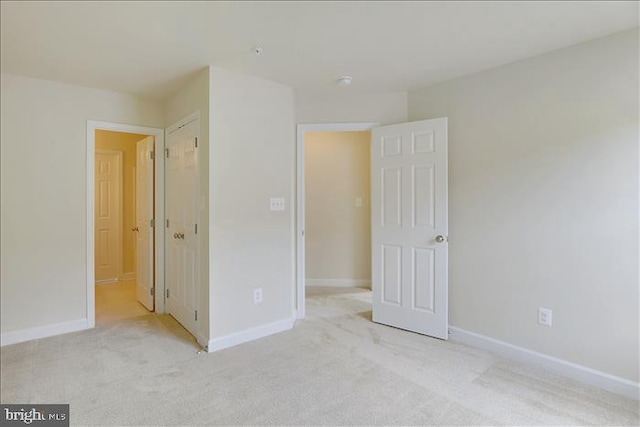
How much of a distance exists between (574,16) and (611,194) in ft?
3.73

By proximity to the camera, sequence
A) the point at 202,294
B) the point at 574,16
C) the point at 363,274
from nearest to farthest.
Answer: the point at 574,16 < the point at 202,294 < the point at 363,274

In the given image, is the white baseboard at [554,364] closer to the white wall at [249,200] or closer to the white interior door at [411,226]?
the white interior door at [411,226]

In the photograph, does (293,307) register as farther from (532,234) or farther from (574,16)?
(574,16)

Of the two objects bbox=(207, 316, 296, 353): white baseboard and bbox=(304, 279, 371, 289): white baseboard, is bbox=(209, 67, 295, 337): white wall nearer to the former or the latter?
bbox=(207, 316, 296, 353): white baseboard

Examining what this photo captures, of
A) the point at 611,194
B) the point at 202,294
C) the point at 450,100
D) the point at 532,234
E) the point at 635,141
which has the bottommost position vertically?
the point at 202,294

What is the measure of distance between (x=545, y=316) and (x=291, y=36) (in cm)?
271

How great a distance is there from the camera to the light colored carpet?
189 centimetres

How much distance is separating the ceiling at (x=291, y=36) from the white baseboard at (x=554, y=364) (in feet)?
7.36

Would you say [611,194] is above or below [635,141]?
below

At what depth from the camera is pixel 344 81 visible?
296 cm

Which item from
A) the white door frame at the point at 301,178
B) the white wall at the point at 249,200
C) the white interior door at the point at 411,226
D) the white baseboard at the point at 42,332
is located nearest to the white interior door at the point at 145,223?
the white baseboard at the point at 42,332

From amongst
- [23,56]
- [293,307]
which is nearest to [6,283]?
[23,56]

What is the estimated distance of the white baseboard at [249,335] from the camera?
2707 mm

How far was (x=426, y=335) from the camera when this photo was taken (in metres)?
3.05
